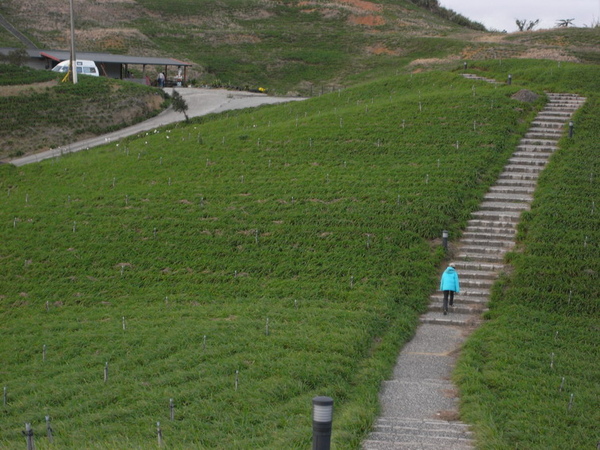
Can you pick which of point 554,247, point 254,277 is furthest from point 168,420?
point 554,247

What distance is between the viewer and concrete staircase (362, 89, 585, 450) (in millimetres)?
11133

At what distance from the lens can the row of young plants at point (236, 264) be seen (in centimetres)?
1288

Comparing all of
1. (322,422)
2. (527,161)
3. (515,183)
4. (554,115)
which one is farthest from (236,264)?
(554,115)

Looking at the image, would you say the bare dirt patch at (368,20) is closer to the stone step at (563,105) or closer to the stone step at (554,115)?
the stone step at (563,105)

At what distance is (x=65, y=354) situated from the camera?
1636 cm

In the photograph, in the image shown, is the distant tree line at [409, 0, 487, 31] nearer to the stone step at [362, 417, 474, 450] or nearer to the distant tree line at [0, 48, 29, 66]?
the distant tree line at [0, 48, 29, 66]

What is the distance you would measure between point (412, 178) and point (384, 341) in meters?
10.2

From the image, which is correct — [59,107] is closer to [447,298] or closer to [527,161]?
[527,161]

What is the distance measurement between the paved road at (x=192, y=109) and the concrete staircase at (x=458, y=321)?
67.3 ft

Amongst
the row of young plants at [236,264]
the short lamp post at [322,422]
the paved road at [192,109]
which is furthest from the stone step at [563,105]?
the short lamp post at [322,422]

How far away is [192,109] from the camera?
44938 millimetres

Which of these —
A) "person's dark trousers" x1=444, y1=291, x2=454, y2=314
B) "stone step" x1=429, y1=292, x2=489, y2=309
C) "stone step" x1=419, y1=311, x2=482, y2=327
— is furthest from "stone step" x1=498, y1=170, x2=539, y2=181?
"stone step" x1=419, y1=311, x2=482, y2=327

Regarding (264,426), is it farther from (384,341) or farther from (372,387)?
(384,341)

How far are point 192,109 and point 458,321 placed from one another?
1215 inches
